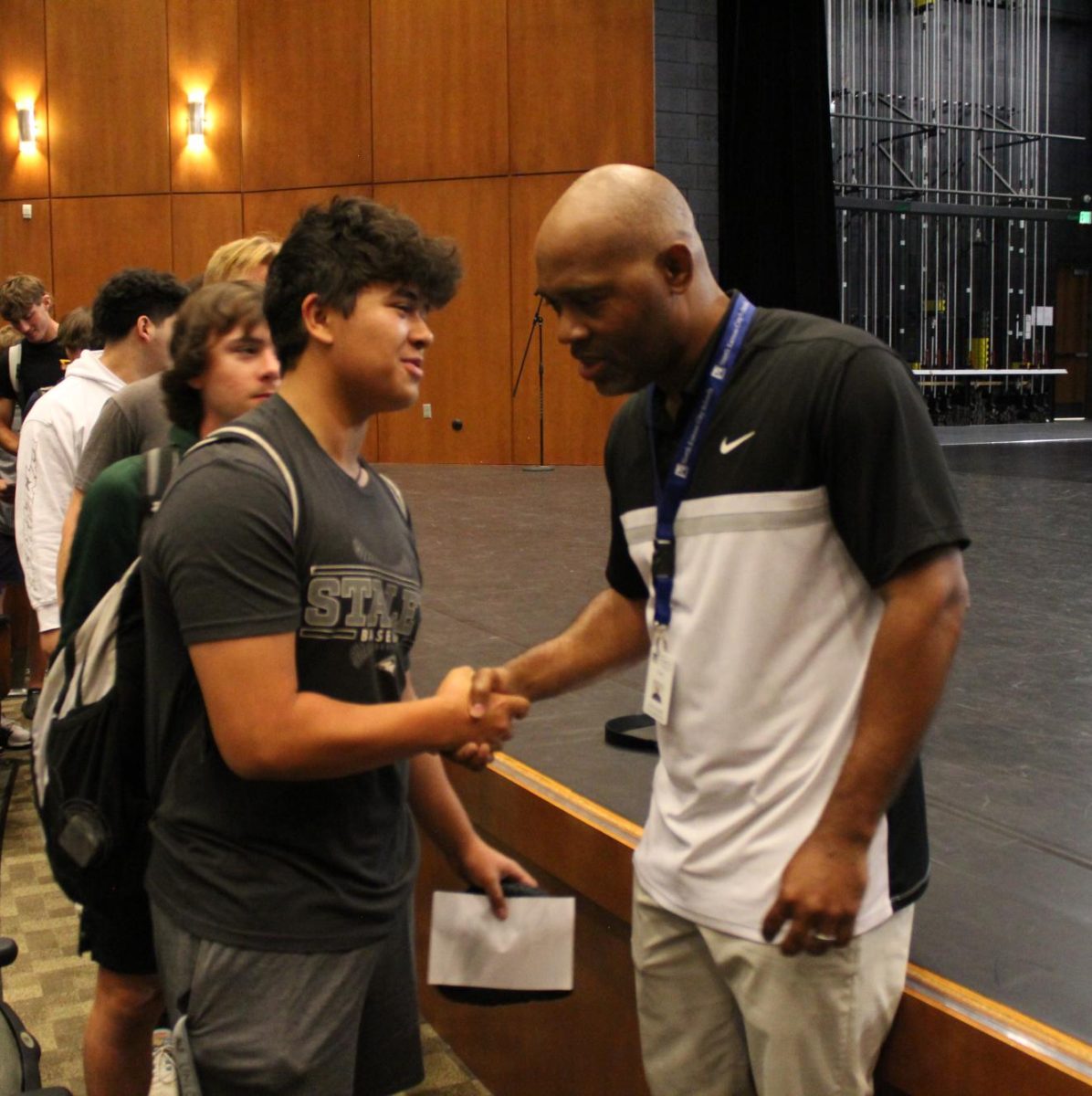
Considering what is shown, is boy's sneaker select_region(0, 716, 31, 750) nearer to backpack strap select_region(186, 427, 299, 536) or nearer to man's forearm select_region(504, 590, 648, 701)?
man's forearm select_region(504, 590, 648, 701)

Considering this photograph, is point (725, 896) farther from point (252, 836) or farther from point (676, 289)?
point (676, 289)

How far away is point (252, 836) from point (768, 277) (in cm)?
906

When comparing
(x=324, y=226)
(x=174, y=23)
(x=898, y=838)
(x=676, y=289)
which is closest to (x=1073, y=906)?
(x=898, y=838)

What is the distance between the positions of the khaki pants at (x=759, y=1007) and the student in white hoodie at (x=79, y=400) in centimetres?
194

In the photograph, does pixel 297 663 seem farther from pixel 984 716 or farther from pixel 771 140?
pixel 771 140

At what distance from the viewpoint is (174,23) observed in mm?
10312

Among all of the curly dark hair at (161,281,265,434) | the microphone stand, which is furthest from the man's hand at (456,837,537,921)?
the microphone stand

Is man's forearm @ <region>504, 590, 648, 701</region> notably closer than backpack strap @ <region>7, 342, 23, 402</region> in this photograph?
Yes

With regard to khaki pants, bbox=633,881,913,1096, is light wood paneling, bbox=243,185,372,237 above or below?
above

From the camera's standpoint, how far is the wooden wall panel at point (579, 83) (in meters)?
9.24

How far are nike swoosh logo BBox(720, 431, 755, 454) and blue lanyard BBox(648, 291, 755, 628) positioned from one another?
1.1 inches

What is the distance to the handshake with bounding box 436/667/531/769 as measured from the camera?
1280 mm

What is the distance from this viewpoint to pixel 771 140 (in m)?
9.69

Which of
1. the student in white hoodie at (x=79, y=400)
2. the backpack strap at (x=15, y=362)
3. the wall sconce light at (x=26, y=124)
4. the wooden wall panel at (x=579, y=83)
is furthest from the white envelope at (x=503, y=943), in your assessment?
the wall sconce light at (x=26, y=124)
